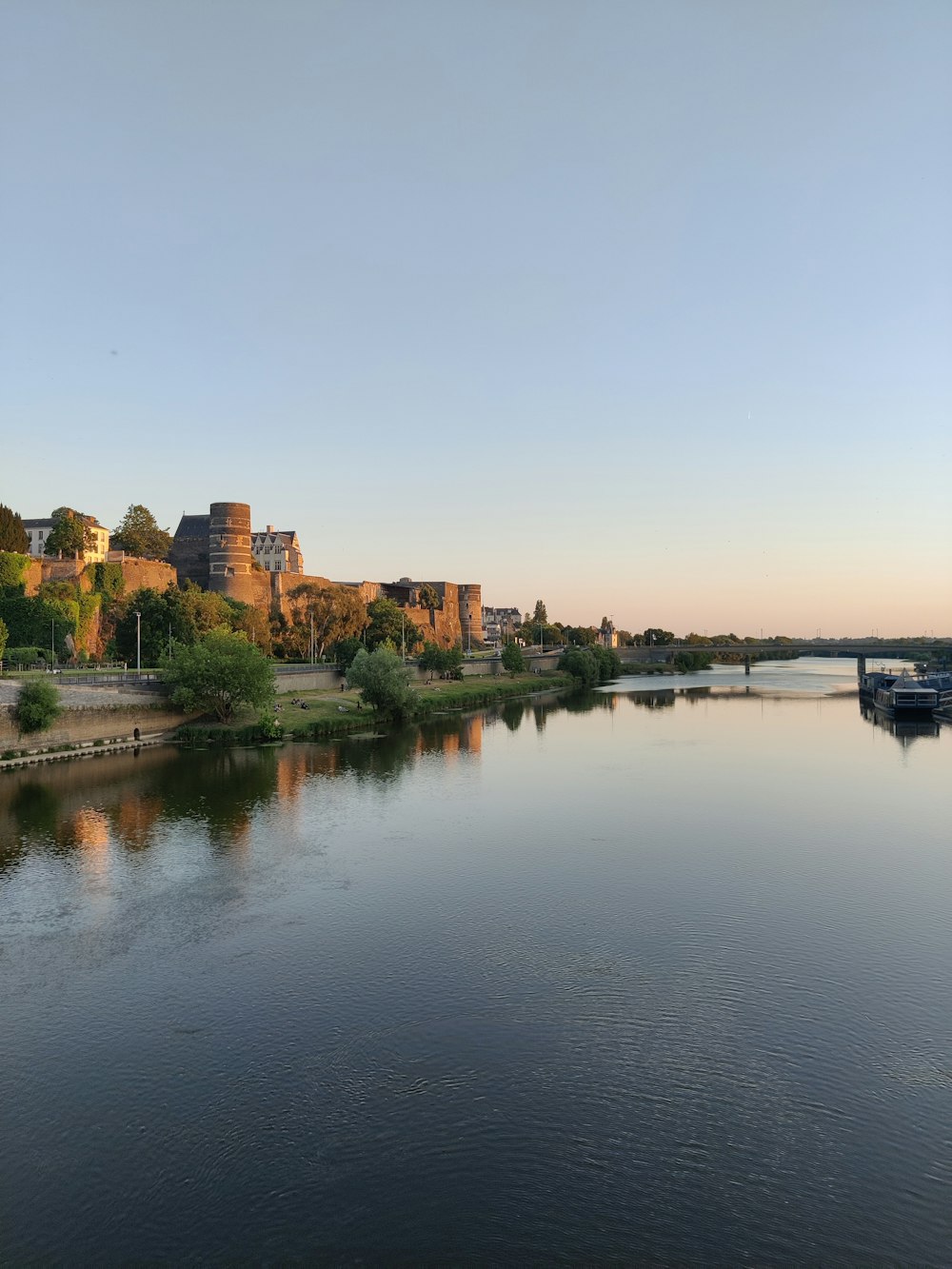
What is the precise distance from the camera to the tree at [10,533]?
212 feet

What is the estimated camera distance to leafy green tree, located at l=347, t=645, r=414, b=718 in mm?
59594

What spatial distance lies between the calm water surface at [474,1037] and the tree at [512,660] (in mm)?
72771

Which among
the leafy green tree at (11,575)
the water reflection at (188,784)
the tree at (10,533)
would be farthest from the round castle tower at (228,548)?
the water reflection at (188,784)

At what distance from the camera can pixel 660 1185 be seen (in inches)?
410

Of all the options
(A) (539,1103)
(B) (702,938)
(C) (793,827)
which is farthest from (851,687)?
(A) (539,1103)

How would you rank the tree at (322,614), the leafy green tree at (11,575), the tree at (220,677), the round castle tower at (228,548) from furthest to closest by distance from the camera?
1. the tree at (322,614)
2. the round castle tower at (228,548)
3. the leafy green tree at (11,575)
4. the tree at (220,677)

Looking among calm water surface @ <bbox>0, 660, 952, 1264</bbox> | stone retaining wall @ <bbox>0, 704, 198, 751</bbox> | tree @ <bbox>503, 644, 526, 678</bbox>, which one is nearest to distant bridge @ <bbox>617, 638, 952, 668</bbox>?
tree @ <bbox>503, 644, 526, 678</bbox>

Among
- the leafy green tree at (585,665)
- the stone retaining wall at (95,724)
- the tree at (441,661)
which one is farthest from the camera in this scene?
the leafy green tree at (585,665)

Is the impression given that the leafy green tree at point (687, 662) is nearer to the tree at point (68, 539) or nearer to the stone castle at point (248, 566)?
the stone castle at point (248, 566)

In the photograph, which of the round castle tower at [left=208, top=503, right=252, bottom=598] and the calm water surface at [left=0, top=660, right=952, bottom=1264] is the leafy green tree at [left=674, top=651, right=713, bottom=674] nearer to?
the round castle tower at [left=208, top=503, right=252, bottom=598]

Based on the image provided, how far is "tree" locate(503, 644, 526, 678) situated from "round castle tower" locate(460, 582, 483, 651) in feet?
136

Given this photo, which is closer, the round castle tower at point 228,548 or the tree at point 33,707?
the tree at point 33,707

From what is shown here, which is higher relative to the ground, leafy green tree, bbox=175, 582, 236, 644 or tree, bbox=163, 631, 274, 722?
leafy green tree, bbox=175, 582, 236, 644

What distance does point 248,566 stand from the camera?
83.2 meters
